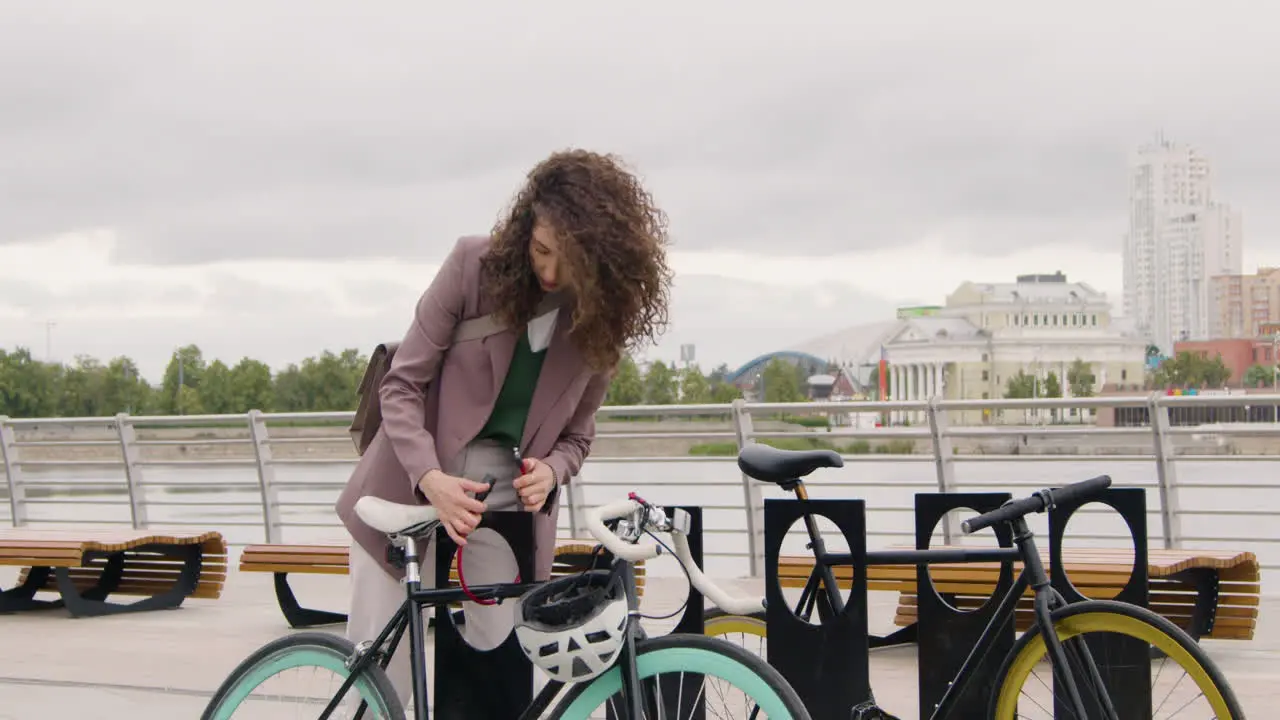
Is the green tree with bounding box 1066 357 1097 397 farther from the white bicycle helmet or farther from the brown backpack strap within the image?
the white bicycle helmet

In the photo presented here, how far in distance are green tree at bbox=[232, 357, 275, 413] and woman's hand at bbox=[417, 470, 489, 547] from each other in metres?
43.8

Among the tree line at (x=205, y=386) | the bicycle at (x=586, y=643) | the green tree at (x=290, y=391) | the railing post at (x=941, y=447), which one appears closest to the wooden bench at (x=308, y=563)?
the railing post at (x=941, y=447)

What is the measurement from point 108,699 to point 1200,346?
15685cm

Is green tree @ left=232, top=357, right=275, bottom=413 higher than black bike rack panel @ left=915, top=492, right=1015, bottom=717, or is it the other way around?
green tree @ left=232, top=357, right=275, bottom=413

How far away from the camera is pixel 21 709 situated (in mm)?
6031

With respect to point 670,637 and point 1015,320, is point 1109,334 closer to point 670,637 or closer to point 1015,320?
point 1015,320

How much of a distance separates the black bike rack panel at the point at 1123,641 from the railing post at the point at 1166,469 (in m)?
5.24

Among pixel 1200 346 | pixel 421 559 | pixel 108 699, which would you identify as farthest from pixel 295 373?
pixel 1200 346

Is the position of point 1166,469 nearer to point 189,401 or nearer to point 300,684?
point 300,684

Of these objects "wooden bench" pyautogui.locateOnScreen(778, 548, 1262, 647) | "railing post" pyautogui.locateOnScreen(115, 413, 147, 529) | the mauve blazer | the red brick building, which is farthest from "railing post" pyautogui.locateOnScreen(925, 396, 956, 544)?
the red brick building

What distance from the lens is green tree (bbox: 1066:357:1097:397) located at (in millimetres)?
131625

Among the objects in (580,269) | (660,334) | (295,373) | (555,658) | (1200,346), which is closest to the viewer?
(555,658)

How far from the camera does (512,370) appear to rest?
328 cm

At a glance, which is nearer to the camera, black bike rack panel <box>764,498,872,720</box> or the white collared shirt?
the white collared shirt
